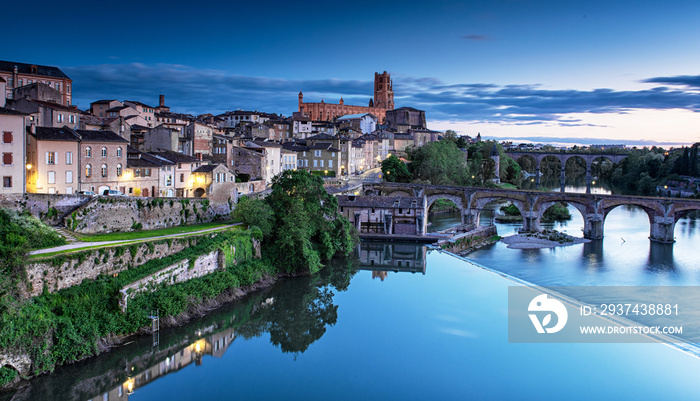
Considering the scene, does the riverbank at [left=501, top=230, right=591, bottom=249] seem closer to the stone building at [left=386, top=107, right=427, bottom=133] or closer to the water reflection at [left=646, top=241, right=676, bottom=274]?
the water reflection at [left=646, top=241, right=676, bottom=274]

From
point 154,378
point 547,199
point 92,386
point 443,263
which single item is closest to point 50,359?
point 92,386

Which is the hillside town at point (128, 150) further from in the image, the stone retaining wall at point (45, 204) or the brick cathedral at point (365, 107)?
the brick cathedral at point (365, 107)

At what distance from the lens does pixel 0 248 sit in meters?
13.5

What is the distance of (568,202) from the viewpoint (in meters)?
35.8

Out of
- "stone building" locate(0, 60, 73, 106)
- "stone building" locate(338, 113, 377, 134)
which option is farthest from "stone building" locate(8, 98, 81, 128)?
"stone building" locate(338, 113, 377, 134)

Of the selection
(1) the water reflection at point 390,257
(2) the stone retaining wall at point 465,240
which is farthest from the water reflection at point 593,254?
(1) the water reflection at point 390,257

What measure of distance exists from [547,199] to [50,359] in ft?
103

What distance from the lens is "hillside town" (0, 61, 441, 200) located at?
820 inches

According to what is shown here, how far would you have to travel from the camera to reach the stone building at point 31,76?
109 feet

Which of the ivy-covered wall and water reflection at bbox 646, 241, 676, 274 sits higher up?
the ivy-covered wall

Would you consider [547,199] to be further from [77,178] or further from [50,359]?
[50,359]

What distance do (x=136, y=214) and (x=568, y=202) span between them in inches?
1084

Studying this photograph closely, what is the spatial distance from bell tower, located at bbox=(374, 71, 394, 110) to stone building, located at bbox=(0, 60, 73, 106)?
72.4 m

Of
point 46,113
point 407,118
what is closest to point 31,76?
point 46,113
